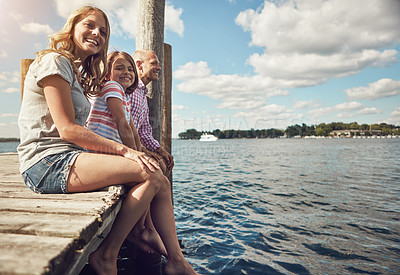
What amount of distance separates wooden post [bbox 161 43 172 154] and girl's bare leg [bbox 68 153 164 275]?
108 inches

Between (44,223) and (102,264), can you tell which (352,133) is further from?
(44,223)

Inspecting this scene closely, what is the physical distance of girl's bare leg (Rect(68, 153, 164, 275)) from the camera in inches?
75.3

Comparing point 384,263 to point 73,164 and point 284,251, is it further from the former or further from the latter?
point 73,164

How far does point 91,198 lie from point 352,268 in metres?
4.11

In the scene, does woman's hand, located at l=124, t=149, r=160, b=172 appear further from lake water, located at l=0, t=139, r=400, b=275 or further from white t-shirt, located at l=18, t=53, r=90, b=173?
lake water, located at l=0, t=139, r=400, b=275

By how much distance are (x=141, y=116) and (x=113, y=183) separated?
66.9 inches

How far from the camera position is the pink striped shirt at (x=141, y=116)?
3.43m

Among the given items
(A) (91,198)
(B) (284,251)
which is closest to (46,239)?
(A) (91,198)

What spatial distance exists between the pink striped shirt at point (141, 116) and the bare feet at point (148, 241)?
1.18 m

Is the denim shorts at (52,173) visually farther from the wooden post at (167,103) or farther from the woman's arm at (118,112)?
the wooden post at (167,103)

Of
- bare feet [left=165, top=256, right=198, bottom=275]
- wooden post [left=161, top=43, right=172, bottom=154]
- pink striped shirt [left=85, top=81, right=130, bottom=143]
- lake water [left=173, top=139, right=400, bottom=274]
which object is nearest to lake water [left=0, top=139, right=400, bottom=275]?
lake water [left=173, top=139, right=400, bottom=274]

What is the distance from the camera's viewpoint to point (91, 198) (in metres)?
1.85

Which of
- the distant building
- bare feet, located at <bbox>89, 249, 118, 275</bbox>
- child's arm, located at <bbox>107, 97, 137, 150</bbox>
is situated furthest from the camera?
the distant building

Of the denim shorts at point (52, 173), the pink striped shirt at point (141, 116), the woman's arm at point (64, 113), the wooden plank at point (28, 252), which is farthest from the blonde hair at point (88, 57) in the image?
the wooden plank at point (28, 252)
